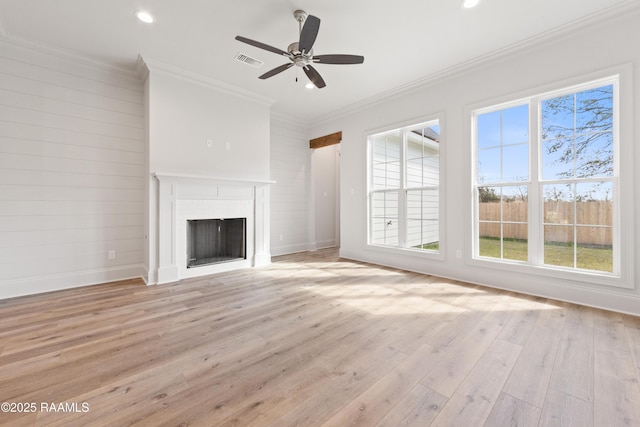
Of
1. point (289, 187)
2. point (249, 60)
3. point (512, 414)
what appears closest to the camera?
point (512, 414)

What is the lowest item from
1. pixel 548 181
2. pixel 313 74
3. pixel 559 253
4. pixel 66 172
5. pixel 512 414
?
pixel 512 414

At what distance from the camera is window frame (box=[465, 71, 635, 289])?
269cm

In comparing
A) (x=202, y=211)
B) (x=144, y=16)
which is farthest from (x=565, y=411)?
(x=144, y=16)

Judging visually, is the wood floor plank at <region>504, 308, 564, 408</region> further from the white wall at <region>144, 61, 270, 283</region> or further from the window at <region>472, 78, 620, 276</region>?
the white wall at <region>144, 61, 270, 283</region>

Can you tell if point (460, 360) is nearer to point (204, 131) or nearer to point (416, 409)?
point (416, 409)

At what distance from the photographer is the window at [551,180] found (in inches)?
114

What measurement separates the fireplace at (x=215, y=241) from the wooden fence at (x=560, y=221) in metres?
3.89

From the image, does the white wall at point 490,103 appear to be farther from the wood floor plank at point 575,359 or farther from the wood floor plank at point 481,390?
the wood floor plank at point 481,390

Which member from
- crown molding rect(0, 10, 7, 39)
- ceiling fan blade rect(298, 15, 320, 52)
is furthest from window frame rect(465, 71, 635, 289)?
crown molding rect(0, 10, 7, 39)

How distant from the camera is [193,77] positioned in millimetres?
4039

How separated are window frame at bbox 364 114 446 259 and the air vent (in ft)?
7.63

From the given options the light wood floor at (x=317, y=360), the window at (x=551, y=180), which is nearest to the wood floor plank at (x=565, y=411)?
the light wood floor at (x=317, y=360)

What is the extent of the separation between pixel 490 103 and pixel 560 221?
1.73m

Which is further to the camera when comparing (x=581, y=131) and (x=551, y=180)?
(x=551, y=180)
